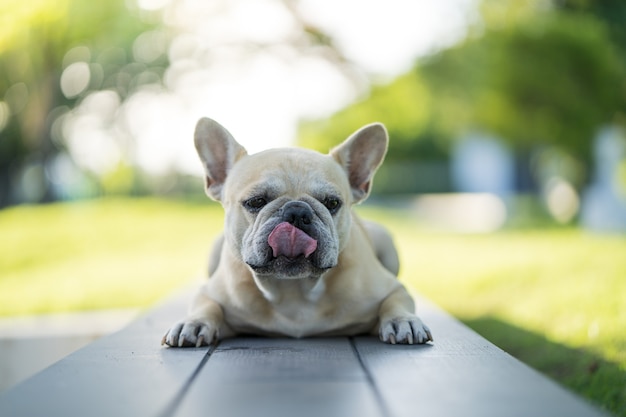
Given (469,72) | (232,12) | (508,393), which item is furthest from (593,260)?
(232,12)

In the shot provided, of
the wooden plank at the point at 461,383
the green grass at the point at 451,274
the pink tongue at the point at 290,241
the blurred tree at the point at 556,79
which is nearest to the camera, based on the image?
the wooden plank at the point at 461,383

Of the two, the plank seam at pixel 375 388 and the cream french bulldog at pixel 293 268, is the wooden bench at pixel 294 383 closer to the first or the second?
the plank seam at pixel 375 388

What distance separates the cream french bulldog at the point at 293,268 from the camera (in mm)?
2486

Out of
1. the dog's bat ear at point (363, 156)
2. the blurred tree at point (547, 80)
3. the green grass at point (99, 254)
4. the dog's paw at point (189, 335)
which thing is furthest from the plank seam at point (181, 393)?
the blurred tree at point (547, 80)

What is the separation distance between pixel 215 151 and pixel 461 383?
168 cm

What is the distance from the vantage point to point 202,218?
14438 millimetres

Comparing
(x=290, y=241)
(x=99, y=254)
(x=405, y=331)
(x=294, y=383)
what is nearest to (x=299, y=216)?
(x=290, y=241)

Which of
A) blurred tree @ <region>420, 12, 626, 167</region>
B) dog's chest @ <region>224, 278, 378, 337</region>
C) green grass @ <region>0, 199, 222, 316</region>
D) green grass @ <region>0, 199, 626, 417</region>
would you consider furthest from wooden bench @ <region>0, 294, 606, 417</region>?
blurred tree @ <region>420, 12, 626, 167</region>

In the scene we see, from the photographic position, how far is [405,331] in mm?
2559

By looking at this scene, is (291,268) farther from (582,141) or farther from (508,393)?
(582,141)

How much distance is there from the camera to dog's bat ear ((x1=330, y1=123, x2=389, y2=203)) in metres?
3.14

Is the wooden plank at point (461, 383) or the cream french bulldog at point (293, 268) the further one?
the cream french bulldog at point (293, 268)

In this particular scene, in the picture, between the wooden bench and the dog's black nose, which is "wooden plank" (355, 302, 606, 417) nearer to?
the wooden bench

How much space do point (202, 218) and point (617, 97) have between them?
866cm
